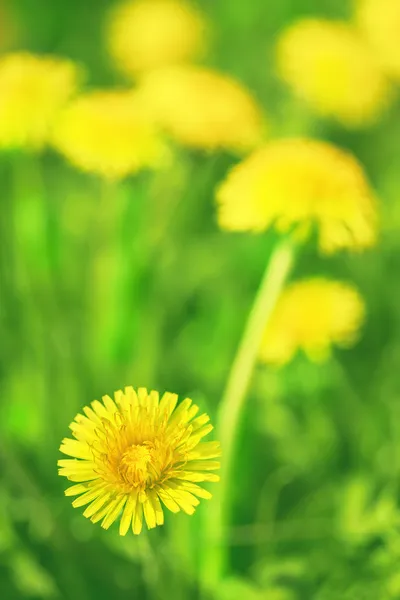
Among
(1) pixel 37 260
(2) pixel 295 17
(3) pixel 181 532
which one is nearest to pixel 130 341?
(1) pixel 37 260

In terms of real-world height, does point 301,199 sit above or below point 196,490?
above

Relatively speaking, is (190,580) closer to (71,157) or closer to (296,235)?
(296,235)

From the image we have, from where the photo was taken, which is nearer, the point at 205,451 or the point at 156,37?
the point at 205,451

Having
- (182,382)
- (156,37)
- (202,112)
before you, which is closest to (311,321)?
(182,382)

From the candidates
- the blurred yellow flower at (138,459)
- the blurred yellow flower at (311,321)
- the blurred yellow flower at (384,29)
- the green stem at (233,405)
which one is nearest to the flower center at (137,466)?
the blurred yellow flower at (138,459)

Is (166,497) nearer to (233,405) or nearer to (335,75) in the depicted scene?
(233,405)

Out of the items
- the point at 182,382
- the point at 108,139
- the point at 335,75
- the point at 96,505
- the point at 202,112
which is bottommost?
the point at 96,505

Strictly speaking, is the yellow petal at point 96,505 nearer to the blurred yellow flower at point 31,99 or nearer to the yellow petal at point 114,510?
the yellow petal at point 114,510
